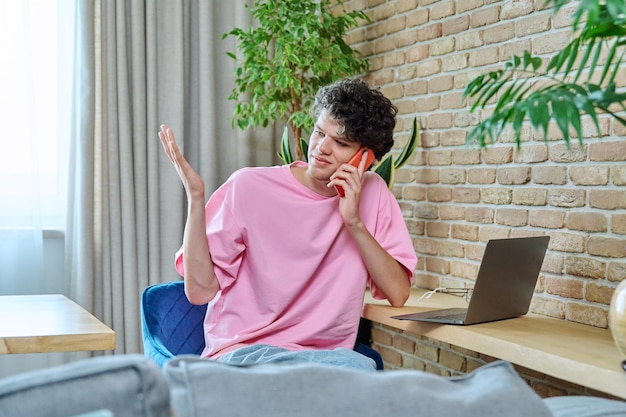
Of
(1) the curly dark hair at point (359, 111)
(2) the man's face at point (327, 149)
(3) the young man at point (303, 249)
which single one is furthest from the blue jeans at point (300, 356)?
(1) the curly dark hair at point (359, 111)

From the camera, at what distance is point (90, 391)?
681 millimetres

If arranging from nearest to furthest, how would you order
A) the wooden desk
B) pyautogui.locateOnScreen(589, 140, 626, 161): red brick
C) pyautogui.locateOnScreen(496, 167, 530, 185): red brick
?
the wooden desk → pyautogui.locateOnScreen(589, 140, 626, 161): red brick → pyautogui.locateOnScreen(496, 167, 530, 185): red brick

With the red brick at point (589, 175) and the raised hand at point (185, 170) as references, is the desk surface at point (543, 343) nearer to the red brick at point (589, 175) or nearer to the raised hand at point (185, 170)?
the red brick at point (589, 175)

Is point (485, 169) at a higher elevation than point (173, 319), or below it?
higher

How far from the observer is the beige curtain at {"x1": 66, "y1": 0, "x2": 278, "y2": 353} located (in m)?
3.28

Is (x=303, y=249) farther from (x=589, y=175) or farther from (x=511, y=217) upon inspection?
(x=589, y=175)

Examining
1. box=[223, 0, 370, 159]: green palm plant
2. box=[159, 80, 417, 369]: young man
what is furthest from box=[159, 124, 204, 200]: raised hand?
box=[223, 0, 370, 159]: green palm plant

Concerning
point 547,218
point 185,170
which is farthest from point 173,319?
point 547,218

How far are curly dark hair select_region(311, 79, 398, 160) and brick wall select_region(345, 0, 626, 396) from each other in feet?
1.13

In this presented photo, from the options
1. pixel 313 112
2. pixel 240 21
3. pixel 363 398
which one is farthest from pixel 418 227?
pixel 363 398

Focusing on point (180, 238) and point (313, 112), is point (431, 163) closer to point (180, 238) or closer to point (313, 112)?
point (313, 112)

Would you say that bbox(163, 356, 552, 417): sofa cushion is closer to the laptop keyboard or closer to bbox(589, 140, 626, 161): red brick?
the laptop keyboard

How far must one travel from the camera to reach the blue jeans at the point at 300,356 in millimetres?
1961

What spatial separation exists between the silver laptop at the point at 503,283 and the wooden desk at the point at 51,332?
2.97 feet
